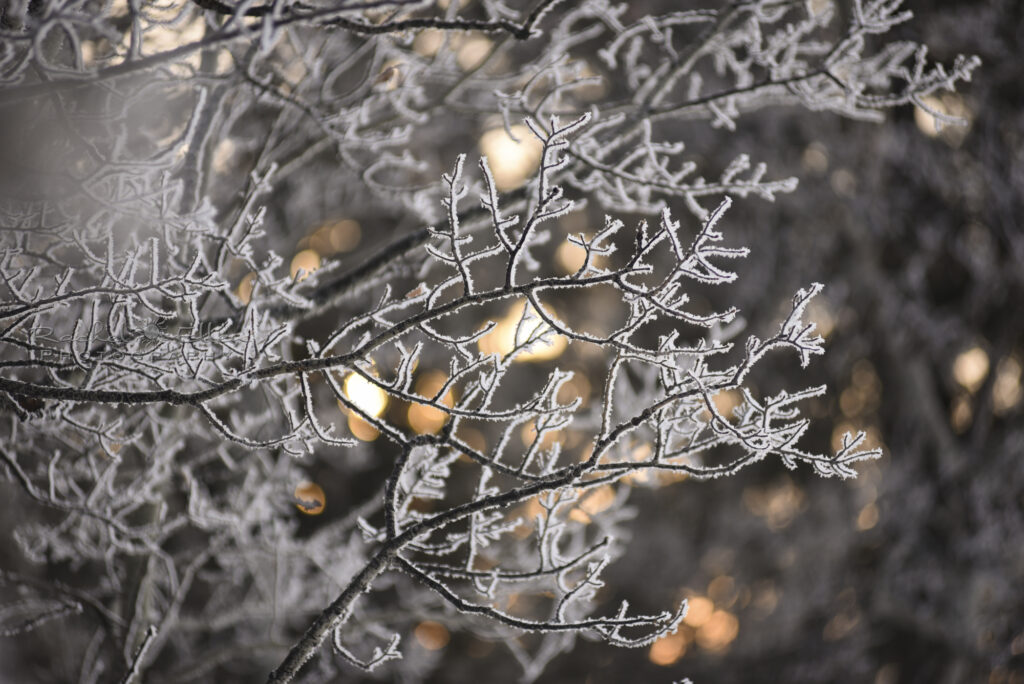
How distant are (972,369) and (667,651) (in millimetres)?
4470

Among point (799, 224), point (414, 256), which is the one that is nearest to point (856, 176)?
point (799, 224)

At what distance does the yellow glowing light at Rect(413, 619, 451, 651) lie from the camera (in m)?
6.50

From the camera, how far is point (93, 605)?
7.45 feet

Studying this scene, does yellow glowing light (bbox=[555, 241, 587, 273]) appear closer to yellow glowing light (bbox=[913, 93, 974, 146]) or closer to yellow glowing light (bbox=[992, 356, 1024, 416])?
yellow glowing light (bbox=[913, 93, 974, 146])

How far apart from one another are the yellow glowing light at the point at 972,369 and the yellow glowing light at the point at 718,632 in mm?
3515

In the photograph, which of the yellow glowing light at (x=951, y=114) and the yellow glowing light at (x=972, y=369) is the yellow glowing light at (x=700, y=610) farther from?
the yellow glowing light at (x=951, y=114)

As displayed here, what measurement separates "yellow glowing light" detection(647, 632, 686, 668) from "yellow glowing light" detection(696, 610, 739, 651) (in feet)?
0.62

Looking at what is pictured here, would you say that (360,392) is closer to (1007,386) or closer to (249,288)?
(249,288)

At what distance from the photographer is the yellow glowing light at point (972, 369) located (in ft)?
22.7

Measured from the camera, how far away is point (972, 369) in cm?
695

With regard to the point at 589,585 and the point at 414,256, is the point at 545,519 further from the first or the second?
the point at 414,256

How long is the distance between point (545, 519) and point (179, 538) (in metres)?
5.39

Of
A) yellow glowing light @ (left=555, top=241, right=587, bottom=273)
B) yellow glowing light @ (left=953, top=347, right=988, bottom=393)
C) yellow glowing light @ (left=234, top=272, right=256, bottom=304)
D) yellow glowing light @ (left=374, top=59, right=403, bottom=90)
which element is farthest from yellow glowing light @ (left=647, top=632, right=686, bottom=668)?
yellow glowing light @ (left=374, top=59, right=403, bottom=90)

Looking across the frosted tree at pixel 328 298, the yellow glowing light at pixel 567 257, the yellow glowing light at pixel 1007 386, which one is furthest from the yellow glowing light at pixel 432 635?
the yellow glowing light at pixel 1007 386
